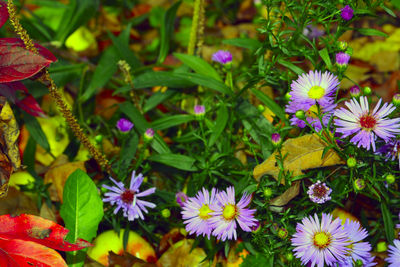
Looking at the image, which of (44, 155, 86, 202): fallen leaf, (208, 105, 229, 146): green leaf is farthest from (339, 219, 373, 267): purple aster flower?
(44, 155, 86, 202): fallen leaf

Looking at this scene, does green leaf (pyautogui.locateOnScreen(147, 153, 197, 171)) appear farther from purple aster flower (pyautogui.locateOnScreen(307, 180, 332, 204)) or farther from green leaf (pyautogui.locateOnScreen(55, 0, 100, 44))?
green leaf (pyautogui.locateOnScreen(55, 0, 100, 44))

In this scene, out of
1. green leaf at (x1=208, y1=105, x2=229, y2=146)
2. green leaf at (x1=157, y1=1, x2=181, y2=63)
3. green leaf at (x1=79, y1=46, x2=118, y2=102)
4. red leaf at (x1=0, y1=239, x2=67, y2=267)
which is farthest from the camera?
green leaf at (x1=157, y1=1, x2=181, y2=63)

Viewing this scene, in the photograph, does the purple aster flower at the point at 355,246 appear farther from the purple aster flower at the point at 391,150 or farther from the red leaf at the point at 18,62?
the red leaf at the point at 18,62

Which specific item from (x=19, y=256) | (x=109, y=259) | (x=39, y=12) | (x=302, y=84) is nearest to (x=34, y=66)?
(x=19, y=256)

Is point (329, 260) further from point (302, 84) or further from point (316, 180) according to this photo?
point (302, 84)

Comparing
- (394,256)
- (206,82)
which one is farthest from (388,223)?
(206,82)

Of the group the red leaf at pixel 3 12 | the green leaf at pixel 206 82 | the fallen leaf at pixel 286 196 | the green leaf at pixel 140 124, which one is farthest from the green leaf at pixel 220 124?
the red leaf at pixel 3 12
